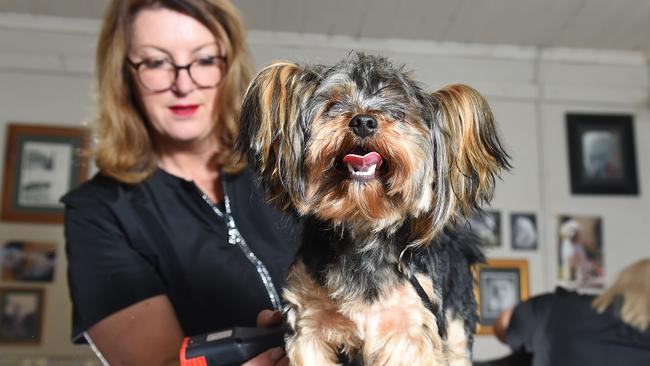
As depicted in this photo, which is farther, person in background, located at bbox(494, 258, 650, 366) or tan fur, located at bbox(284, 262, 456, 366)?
person in background, located at bbox(494, 258, 650, 366)

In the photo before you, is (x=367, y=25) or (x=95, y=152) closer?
(x=95, y=152)

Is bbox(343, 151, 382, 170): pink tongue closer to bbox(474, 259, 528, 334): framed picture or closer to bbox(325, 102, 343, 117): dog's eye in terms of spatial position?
bbox(325, 102, 343, 117): dog's eye

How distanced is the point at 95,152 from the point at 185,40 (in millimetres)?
359

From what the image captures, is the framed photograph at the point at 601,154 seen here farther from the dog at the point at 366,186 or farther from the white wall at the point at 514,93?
the dog at the point at 366,186

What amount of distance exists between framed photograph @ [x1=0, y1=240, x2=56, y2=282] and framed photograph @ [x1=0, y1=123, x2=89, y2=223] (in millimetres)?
148

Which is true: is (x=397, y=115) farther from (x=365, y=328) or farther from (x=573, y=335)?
(x=573, y=335)

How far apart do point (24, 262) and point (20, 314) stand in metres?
0.28

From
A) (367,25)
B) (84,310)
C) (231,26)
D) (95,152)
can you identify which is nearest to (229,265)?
(84,310)

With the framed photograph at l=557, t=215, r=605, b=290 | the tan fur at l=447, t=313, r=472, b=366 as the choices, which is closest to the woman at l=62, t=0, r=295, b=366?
Answer: the tan fur at l=447, t=313, r=472, b=366

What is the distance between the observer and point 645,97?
14.5 ft

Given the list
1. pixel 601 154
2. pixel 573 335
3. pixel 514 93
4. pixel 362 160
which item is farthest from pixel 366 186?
pixel 601 154

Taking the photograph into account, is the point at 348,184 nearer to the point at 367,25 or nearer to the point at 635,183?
the point at 367,25

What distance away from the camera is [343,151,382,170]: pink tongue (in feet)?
3.03

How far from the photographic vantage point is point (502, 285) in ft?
13.5
